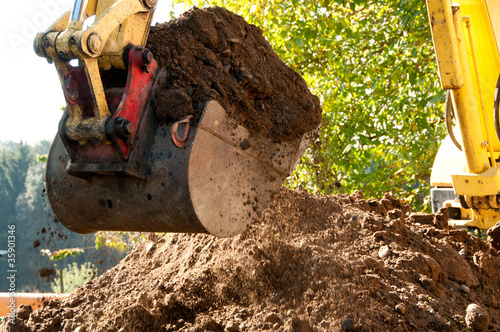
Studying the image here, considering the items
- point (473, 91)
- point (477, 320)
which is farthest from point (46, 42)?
point (473, 91)

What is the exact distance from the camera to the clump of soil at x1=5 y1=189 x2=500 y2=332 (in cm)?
236

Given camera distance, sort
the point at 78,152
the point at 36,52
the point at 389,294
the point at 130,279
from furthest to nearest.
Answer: the point at 130,279 < the point at 389,294 < the point at 78,152 < the point at 36,52

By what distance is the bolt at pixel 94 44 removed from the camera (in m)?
1.99

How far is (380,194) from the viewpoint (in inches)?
245

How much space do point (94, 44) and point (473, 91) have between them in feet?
8.10

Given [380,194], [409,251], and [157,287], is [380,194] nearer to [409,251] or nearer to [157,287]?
[409,251]

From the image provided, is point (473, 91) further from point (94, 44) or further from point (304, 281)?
point (94, 44)

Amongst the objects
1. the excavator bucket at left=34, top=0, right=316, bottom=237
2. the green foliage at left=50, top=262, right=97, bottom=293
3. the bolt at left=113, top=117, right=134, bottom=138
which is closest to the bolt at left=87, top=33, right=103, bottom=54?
the excavator bucket at left=34, top=0, right=316, bottom=237

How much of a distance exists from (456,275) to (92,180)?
205 cm

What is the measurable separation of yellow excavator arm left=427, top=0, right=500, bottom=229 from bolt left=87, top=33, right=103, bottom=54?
2.05 metres

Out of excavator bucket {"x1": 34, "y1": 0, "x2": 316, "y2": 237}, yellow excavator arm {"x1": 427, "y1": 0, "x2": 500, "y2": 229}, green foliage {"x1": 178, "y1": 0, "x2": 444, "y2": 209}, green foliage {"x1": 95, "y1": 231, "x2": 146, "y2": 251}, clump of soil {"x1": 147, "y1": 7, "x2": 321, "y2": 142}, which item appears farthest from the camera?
green foliage {"x1": 95, "y1": 231, "x2": 146, "y2": 251}

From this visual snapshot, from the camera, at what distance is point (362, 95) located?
247 inches

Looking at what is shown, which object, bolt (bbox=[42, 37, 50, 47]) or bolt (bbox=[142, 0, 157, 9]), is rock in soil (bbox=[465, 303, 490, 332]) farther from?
bolt (bbox=[42, 37, 50, 47])

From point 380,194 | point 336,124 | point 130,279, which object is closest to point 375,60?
point 336,124
